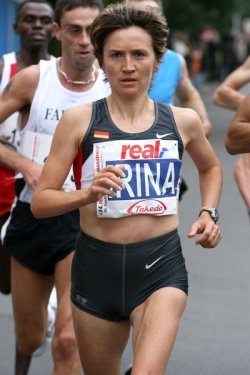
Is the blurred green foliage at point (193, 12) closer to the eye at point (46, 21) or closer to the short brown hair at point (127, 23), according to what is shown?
the eye at point (46, 21)

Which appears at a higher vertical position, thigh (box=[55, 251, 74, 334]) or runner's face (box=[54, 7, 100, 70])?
runner's face (box=[54, 7, 100, 70])

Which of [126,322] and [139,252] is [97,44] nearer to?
[139,252]

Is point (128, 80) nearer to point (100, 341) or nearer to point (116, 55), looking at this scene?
point (116, 55)

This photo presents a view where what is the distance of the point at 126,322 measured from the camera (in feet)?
14.7

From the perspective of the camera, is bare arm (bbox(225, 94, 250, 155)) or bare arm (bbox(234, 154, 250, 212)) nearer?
bare arm (bbox(225, 94, 250, 155))

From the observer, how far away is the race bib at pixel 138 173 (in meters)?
4.38

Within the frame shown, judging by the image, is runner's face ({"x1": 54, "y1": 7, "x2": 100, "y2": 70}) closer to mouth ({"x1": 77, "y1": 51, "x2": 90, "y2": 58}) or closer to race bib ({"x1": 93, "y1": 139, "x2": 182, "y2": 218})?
mouth ({"x1": 77, "y1": 51, "x2": 90, "y2": 58})

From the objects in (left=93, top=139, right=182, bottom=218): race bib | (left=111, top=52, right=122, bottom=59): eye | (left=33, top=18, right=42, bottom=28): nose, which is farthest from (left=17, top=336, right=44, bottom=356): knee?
(left=33, top=18, right=42, bottom=28): nose

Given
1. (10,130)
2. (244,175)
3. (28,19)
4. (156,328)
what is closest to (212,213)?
(156,328)

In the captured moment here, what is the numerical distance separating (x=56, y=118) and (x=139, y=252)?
4.41 feet

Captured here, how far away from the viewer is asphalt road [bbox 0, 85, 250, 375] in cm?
678

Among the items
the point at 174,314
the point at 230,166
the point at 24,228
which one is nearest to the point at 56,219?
the point at 24,228

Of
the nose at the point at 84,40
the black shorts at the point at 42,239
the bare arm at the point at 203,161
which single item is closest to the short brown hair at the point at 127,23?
the bare arm at the point at 203,161

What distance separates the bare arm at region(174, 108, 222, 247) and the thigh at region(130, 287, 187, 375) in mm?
298
